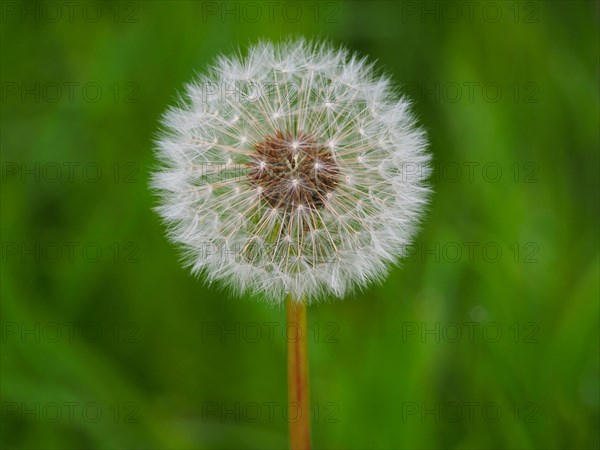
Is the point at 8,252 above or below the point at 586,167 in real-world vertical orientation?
below

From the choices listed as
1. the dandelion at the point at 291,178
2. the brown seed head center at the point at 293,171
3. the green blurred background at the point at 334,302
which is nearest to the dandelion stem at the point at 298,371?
the dandelion at the point at 291,178

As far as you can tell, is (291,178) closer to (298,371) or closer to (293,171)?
(293,171)

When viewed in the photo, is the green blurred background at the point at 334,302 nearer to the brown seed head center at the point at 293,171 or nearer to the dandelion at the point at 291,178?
the dandelion at the point at 291,178

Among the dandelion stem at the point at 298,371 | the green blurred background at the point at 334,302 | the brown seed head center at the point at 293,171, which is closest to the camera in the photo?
the dandelion stem at the point at 298,371

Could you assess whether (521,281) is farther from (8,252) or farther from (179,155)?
(8,252)

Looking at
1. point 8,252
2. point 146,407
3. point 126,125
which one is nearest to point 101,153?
point 126,125
